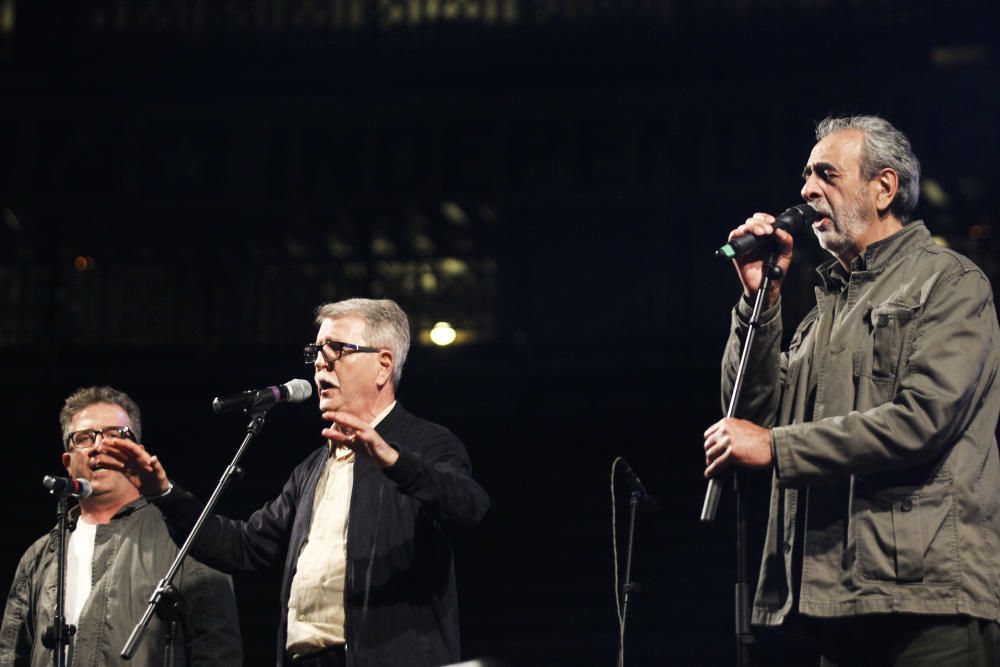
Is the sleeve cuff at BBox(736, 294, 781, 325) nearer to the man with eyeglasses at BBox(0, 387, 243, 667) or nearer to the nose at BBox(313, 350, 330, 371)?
the nose at BBox(313, 350, 330, 371)

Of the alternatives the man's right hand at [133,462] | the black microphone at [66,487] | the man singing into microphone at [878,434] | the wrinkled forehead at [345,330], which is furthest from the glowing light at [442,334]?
the man singing into microphone at [878,434]

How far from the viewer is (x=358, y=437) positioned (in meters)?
3.36

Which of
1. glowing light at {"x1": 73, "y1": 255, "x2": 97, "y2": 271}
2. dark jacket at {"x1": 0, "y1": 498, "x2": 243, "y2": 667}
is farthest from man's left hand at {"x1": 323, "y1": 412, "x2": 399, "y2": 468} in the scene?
glowing light at {"x1": 73, "y1": 255, "x2": 97, "y2": 271}

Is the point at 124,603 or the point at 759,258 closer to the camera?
the point at 759,258

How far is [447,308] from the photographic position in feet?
29.2

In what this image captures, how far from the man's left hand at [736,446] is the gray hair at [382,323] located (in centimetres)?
141

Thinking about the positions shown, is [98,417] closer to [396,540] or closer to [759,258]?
[396,540]

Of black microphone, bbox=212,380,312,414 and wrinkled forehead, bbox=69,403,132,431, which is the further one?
wrinkled forehead, bbox=69,403,132,431

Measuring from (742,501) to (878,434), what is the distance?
351mm

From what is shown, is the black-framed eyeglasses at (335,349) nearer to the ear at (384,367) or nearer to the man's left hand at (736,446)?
the ear at (384,367)

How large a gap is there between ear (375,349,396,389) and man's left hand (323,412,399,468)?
0.68m

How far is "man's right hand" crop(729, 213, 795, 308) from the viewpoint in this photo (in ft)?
10.3

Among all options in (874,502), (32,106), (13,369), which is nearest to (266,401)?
(874,502)

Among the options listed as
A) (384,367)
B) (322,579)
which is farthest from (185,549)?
(384,367)
